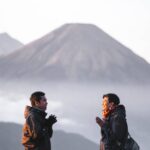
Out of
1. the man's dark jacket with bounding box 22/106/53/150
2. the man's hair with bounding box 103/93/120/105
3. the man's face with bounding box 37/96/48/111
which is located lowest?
the man's dark jacket with bounding box 22/106/53/150

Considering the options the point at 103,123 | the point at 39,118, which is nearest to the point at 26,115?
the point at 39,118

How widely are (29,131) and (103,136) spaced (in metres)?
1.61

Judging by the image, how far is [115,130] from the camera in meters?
13.5

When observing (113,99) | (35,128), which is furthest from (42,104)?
(113,99)

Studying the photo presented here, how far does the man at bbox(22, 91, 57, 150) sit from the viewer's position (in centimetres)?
1335

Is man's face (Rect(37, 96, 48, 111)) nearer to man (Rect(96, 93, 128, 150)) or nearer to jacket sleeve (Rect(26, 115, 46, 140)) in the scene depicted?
jacket sleeve (Rect(26, 115, 46, 140))

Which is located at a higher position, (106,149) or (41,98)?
(41,98)

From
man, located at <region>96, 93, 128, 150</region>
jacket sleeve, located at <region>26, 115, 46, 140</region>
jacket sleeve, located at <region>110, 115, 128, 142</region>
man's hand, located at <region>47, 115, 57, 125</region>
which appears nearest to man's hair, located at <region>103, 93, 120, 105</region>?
man, located at <region>96, 93, 128, 150</region>

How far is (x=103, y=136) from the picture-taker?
45.1 feet

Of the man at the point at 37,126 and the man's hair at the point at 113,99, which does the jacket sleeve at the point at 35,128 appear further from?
the man's hair at the point at 113,99

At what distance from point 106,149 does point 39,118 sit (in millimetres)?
1595

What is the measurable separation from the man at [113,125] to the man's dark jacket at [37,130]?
3.75 feet

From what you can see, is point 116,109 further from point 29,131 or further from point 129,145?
point 29,131

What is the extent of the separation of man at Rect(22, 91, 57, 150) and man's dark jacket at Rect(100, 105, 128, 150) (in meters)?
1.17
